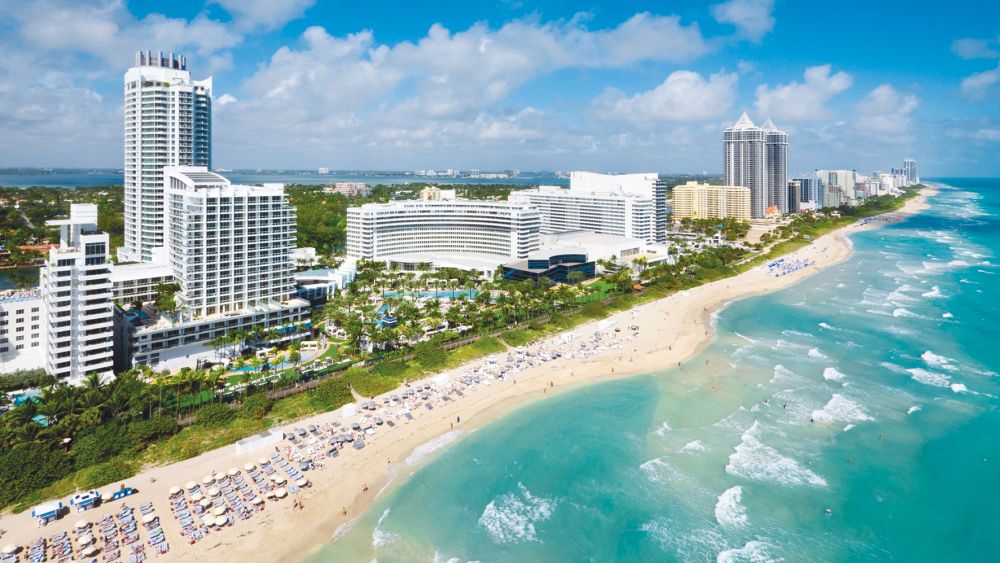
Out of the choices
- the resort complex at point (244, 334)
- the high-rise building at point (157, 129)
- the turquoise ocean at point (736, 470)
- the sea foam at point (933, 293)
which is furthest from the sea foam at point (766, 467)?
the high-rise building at point (157, 129)

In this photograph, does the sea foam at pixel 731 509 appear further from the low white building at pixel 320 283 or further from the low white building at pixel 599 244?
the low white building at pixel 599 244

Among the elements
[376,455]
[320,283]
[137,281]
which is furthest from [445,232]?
[376,455]

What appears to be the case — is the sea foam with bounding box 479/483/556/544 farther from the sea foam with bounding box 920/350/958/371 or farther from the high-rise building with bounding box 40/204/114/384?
the sea foam with bounding box 920/350/958/371

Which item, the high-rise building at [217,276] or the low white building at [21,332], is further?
the high-rise building at [217,276]

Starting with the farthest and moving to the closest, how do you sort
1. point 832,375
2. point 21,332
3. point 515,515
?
point 832,375
point 21,332
point 515,515

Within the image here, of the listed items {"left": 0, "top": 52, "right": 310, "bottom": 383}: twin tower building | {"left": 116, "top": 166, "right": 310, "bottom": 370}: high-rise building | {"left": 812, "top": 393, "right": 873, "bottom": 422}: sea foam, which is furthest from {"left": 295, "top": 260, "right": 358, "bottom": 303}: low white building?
{"left": 812, "top": 393, "right": 873, "bottom": 422}: sea foam

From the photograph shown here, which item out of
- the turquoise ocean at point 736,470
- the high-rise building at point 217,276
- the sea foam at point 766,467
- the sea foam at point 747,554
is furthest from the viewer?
the high-rise building at point 217,276

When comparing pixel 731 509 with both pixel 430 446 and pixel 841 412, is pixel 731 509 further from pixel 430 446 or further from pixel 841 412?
pixel 430 446
